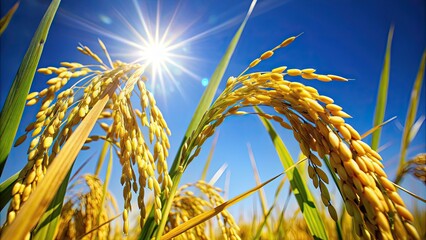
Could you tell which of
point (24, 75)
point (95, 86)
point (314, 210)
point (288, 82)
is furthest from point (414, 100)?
point (24, 75)

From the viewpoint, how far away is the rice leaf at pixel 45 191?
0.48 metres

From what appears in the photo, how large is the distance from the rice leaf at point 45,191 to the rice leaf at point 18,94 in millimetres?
346

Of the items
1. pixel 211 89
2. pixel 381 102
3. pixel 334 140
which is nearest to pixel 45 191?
pixel 334 140

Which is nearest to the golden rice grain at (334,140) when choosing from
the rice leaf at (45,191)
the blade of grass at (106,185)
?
the rice leaf at (45,191)

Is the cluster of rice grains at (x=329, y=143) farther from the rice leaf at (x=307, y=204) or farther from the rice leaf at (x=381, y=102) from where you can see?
the rice leaf at (x=381, y=102)

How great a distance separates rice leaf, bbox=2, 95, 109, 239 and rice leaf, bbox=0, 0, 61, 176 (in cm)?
35

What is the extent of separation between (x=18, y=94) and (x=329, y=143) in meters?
1.05

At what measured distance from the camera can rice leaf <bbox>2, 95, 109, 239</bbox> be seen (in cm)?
48

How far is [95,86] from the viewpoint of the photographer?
91cm

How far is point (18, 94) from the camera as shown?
0.86m

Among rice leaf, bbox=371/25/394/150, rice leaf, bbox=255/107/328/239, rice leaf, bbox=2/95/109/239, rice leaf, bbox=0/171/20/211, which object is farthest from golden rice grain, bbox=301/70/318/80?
rice leaf, bbox=0/171/20/211

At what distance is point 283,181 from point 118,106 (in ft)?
5.35

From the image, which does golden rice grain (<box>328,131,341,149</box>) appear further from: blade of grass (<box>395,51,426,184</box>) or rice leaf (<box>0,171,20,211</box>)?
blade of grass (<box>395,51,426,184</box>)

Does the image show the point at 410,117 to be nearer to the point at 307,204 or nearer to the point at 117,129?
the point at 307,204
